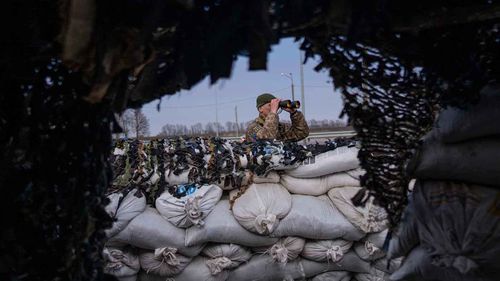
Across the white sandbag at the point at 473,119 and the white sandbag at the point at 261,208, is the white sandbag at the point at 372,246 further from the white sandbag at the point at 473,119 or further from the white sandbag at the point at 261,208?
the white sandbag at the point at 473,119

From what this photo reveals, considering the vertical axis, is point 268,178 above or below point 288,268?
above

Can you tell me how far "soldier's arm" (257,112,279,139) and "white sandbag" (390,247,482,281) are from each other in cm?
226

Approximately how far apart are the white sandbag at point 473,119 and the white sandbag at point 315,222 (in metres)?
2.00

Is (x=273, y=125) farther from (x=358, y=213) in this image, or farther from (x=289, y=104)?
(x=358, y=213)

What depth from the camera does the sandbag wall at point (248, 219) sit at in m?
3.11

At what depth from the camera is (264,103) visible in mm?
3891

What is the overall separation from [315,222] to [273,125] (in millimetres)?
833

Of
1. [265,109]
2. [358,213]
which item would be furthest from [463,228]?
[265,109]

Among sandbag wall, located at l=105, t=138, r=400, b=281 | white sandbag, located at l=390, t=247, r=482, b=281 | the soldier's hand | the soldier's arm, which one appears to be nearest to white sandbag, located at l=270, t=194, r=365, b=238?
sandbag wall, located at l=105, t=138, r=400, b=281

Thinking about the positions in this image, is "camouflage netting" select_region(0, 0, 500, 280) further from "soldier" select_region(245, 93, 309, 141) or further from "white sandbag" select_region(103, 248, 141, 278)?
"soldier" select_region(245, 93, 309, 141)

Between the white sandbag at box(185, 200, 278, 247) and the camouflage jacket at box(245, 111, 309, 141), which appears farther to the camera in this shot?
the camouflage jacket at box(245, 111, 309, 141)

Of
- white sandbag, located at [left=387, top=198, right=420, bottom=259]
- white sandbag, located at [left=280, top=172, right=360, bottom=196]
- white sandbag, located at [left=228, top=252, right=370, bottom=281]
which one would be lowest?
white sandbag, located at [left=228, top=252, right=370, bottom=281]

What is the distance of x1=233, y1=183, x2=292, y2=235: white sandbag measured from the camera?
3131 millimetres

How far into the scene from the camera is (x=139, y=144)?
10.8 feet
